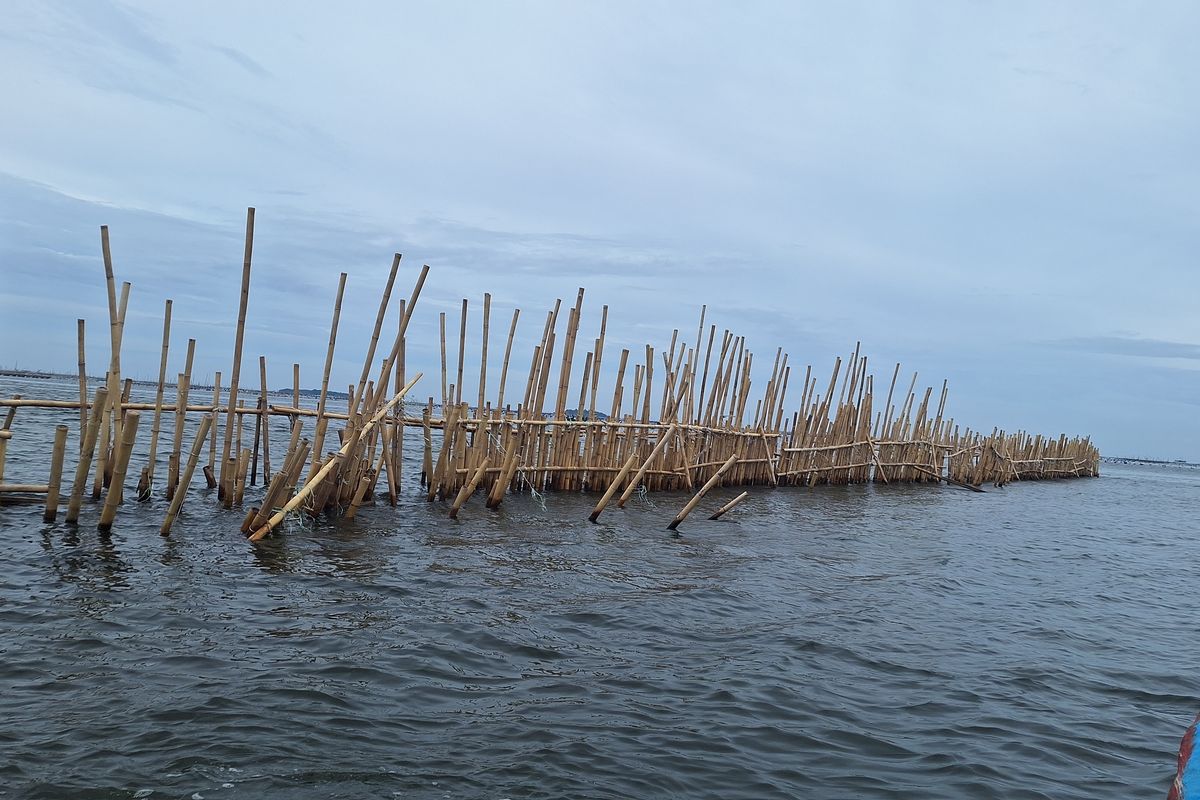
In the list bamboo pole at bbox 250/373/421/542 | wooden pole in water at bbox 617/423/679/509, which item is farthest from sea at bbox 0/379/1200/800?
wooden pole in water at bbox 617/423/679/509

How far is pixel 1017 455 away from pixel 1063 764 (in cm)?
3238

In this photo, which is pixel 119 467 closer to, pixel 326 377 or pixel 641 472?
pixel 326 377

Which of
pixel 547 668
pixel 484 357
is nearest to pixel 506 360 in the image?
pixel 484 357

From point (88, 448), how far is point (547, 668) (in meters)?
5.61

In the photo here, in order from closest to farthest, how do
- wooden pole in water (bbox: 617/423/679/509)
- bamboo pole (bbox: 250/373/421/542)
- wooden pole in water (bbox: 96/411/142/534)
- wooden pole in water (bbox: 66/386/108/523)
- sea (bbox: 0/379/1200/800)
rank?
sea (bbox: 0/379/1200/800) → wooden pole in water (bbox: 66/386/108/523) → wooden pole in water (bbox: 96/411/142/534) → bamboo pole (bbox: 250/373/421/542) → wooden pole in water (bbox: 617/423/679/509)

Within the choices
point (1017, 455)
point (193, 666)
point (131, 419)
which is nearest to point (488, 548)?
point (131, 419)

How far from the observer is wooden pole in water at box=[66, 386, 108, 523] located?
819 cm

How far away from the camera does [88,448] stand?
842 centimetres

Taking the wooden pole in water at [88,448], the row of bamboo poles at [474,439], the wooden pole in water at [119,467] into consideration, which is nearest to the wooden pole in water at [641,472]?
the row of bamboo poles at [474,439]

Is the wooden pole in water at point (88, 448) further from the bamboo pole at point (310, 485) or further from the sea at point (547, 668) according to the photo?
the bamboo pole at point (310, 485)

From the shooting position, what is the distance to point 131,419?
8.39 m

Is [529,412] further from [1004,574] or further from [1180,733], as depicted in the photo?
[1180,733]

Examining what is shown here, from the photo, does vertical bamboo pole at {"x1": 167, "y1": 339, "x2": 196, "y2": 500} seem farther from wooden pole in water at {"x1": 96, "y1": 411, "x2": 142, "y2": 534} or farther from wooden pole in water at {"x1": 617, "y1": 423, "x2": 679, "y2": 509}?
wooden pole in water at {"x1": 617, "y1": 423, "x2": 679, "y2": 509}

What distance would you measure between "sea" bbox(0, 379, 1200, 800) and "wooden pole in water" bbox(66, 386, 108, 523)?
8.5 inches
